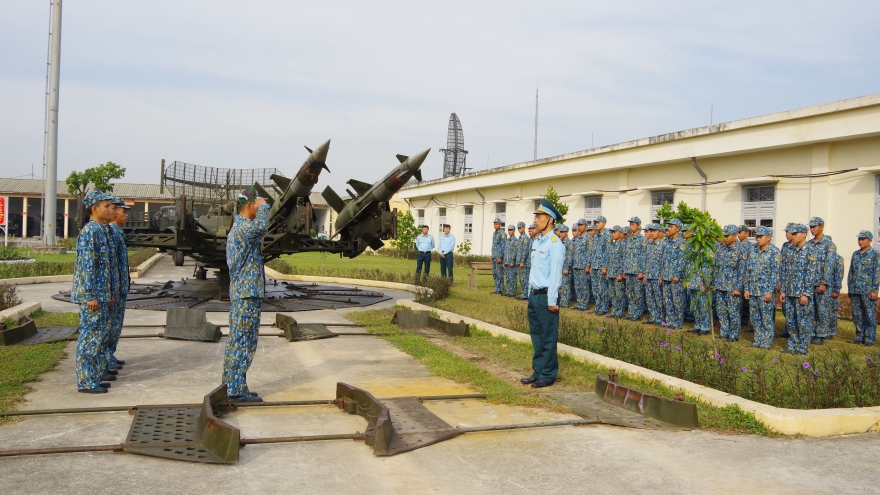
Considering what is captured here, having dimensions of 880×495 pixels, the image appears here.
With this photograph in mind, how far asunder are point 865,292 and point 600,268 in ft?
16.4

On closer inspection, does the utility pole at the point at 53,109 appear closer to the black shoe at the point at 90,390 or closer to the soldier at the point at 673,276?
the black shoe at the point at 90,390

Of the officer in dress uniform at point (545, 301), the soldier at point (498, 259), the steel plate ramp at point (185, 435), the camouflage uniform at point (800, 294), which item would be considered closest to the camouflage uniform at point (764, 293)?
the camouflage uniform at point (800, 294)

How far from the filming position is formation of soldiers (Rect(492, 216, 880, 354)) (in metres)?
10.2

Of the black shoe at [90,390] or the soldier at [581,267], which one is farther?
the soldier at [581,267]

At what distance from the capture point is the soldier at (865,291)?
1053 centimetres

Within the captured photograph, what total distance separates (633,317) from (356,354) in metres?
6.43

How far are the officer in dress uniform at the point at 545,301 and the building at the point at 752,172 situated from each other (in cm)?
935

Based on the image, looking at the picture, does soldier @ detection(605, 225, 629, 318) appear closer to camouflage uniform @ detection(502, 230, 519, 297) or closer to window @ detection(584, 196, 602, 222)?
camouflage uniform @ detection(502, 230, 519, 297)

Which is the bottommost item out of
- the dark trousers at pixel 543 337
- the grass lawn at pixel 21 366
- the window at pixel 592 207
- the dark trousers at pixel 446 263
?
the grass lawn at pixel 21 366

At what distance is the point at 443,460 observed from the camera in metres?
4.92

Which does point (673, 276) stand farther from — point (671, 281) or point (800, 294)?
point (800, 294)

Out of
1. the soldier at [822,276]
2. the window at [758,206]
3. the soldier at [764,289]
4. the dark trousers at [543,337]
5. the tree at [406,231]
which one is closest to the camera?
the dark trousers at [543,337]

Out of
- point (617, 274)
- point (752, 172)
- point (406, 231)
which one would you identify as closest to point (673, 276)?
point (617, 274)

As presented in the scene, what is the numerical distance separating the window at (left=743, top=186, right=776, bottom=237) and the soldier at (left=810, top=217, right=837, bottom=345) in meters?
5.81
